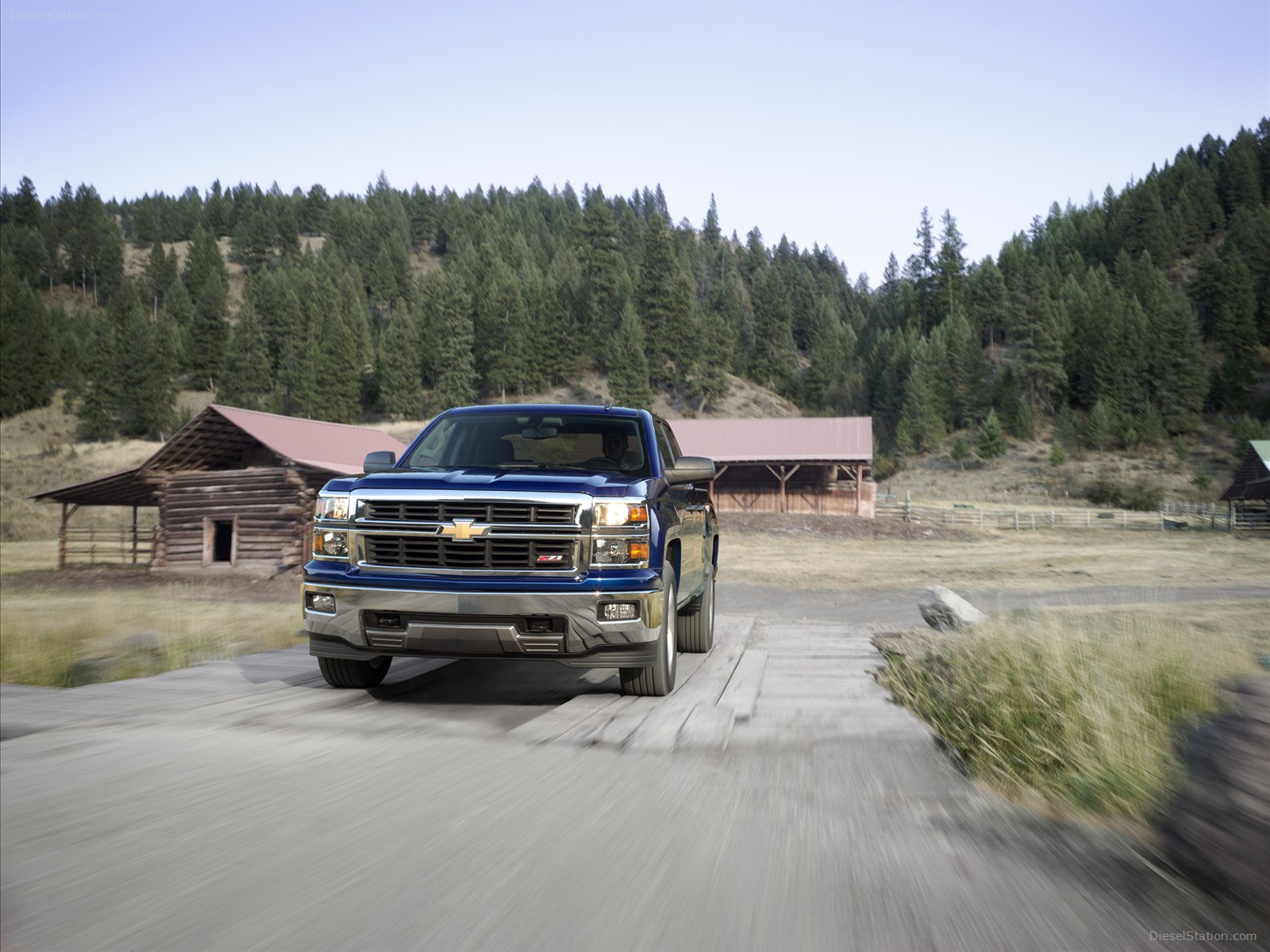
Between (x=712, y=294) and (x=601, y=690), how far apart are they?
144049 mm

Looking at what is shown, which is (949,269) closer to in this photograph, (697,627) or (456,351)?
(456,351)

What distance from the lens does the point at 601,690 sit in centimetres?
686

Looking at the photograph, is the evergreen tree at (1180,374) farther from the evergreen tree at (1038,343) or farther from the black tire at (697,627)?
A: the black tire at (697,627)

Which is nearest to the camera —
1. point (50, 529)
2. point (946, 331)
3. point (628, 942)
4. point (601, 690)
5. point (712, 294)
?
point (628, 942)

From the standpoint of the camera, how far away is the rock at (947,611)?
8766 millimetres


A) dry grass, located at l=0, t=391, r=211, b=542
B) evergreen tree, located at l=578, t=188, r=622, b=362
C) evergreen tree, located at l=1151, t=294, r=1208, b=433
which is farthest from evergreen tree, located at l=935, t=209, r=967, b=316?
dry grass, located at l=0, t=391, r=211, b=542

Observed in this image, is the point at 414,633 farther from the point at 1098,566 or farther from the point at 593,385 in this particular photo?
the point at 593,385

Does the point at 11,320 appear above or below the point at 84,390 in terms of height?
above

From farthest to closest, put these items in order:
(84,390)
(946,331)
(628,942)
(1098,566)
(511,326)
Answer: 1. (946,331)
2. (511,326)
3. (84,390)
4. (1098,566)
5. (628,942)

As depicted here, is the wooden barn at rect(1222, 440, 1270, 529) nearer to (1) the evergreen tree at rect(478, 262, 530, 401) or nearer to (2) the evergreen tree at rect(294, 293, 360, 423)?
(2) the evergreen tree at rect(294, 293, 360, 423)

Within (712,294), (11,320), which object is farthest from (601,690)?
(712,294)

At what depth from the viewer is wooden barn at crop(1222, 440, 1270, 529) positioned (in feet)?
45.8

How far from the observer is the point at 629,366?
102m

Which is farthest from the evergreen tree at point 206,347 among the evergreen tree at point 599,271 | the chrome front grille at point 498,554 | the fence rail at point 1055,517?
the chrome front grille at point 498,554
